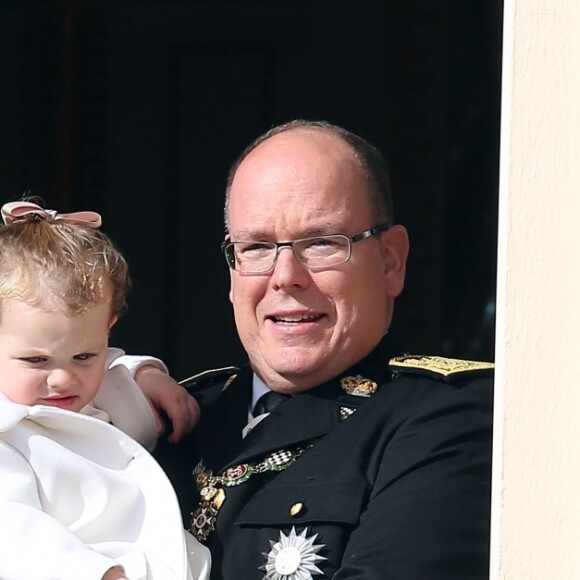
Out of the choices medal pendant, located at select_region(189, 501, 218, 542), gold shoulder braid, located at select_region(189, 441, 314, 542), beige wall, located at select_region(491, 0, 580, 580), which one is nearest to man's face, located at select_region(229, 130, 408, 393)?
gold shoulder braid, located at select_region(189, 441, 314, 542)

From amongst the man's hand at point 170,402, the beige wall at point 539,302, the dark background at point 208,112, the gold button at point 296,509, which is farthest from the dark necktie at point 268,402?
the dark background at point 208,112

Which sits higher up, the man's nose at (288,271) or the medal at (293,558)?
the man's nose at (288,271)

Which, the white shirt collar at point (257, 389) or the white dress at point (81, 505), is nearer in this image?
the white dress at point (81, 505)

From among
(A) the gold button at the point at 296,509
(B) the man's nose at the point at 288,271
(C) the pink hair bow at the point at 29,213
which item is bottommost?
(A) the gold button at the point at 296,509

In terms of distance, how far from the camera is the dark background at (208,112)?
5016 mm

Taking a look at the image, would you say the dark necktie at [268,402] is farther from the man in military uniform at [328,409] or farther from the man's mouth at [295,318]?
the man's mouth at [295,318]

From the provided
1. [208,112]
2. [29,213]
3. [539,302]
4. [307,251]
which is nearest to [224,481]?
[307,251]

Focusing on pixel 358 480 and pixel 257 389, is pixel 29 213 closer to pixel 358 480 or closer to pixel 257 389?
pixel 257 389

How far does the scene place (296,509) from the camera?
2.45 metres

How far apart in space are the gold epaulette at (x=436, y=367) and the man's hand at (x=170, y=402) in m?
0.41

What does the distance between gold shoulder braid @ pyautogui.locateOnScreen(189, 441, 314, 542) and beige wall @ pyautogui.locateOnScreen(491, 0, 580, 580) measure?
69cm

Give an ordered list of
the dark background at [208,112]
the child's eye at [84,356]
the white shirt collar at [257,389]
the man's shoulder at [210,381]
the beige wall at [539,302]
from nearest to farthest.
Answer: the beige wall at [539,302] → the child's eye at [84,356] → the white shirt collar at [257,389] → the man's shoulder at [210,381] → the dark background at [208,112]

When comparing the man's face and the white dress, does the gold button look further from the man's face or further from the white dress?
the man's face

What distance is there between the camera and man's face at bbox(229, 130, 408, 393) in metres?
2.76
